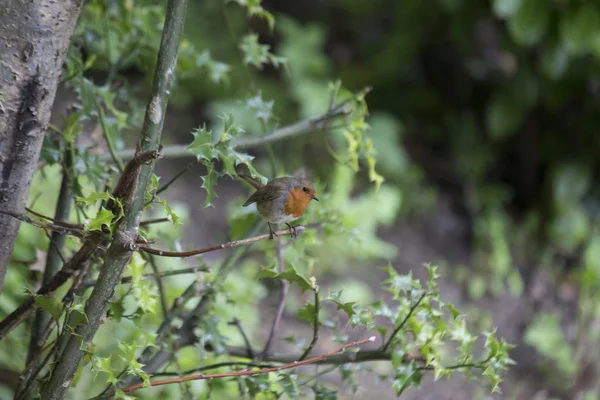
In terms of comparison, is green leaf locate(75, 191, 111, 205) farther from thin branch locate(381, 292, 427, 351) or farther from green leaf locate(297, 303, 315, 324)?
thin branch locate(381, 292, 427, 351)

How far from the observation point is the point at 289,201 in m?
1.24

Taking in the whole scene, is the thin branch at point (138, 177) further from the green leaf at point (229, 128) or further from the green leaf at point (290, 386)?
the green leaf at point (290, 386)

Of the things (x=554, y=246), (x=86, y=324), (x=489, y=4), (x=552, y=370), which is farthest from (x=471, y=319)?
(x=86, y=324)

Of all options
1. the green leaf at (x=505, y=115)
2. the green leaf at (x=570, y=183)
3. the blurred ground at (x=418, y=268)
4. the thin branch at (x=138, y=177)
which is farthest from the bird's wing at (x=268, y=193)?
the green leaf at (x=570, y=183)

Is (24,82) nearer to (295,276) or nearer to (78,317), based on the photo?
(78,317)

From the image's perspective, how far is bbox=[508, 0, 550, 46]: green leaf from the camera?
3504mm

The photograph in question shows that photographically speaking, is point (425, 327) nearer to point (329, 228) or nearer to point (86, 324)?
point (329, 228)

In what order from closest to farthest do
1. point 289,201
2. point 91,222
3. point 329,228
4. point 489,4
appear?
1. point 91,222
2. point 289,201
3. point 329,228
4. point 489,4

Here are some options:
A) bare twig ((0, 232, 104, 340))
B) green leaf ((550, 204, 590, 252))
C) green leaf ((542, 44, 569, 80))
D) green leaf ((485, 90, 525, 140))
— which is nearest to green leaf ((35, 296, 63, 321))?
bare twig ((0, 232, 104, 340))

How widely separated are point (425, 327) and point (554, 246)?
12.2 feet

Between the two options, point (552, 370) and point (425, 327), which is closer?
point (425, 327)

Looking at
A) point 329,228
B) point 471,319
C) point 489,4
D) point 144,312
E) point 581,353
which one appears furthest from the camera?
point 489,4

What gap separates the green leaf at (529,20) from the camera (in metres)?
3.50

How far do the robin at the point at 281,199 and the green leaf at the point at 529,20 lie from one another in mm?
2633
